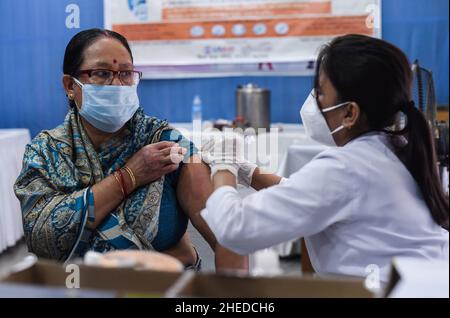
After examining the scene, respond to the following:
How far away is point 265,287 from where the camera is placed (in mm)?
671

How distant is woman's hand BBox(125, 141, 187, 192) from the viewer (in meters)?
1.38

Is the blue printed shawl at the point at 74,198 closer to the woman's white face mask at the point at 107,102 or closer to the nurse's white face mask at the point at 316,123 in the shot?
the woman's white face mask at the point at 107,102

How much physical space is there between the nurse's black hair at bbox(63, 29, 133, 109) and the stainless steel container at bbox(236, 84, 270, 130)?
6.38 feet

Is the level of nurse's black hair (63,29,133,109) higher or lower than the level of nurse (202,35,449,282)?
higher

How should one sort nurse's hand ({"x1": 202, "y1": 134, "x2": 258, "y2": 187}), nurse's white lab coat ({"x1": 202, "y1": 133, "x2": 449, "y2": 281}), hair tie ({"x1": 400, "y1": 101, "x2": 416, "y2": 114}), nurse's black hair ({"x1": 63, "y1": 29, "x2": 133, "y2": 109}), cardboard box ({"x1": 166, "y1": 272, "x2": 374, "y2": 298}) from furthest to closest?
nurse's black hair ({"x1": 63, "y1": 29, "x2": 133, "y2": 109}) < nurse's hand ({"x1": 202, "y1": 134, "x2": 258, "y2": 187}) < hair tie ({"x1": 400, "y1": 101, "x2": 416, "y2": 114}) < nurse's white lab coat ({"x1": 202, "y1": 133, "x2": 449, "y2": 281}) < cardboard box ({"x1": 166, "y1": 272, "x2": 374, "y2": 298})

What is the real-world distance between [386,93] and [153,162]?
0.60 metres

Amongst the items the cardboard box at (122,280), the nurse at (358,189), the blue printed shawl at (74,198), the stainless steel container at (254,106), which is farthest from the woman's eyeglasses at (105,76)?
the stainless steel container at (254,106)

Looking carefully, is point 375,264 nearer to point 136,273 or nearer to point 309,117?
point 309,117

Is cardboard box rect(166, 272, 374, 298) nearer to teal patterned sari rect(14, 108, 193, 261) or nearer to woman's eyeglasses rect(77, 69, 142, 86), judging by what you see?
teal patterned sari rect(14, 108, 193, 261)

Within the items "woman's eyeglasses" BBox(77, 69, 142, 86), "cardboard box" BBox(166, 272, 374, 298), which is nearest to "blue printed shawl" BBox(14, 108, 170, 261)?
"woman's eyeglasses" BBox(77, 69, 142, 86)

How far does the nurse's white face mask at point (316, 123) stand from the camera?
1.20m
